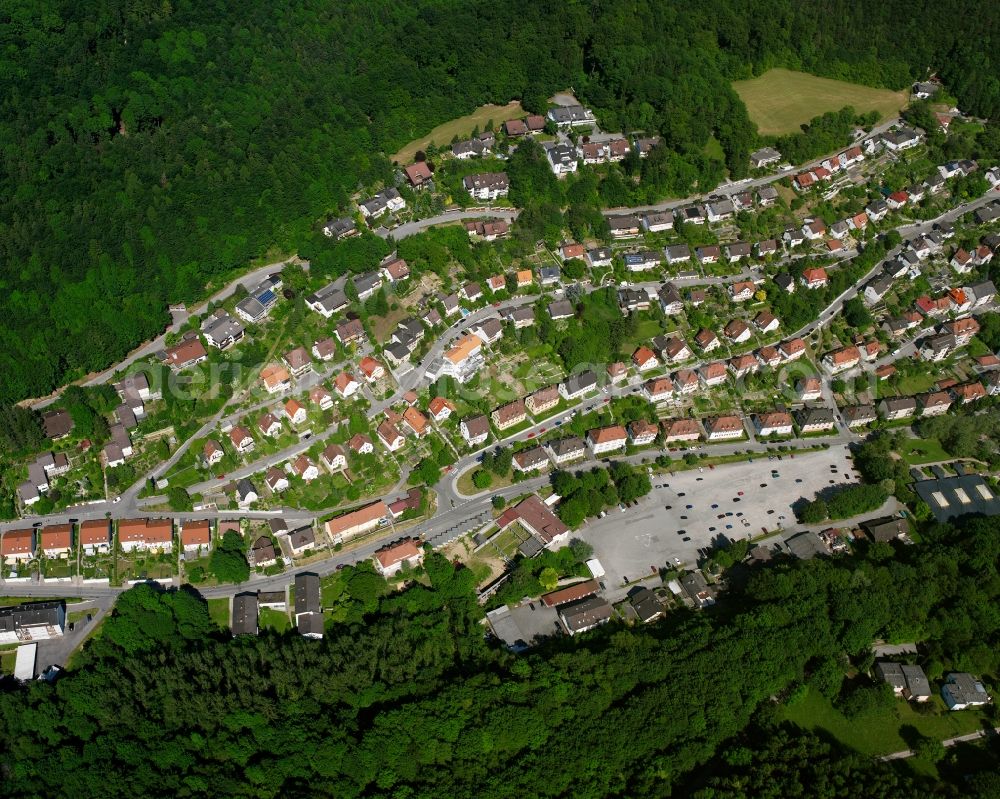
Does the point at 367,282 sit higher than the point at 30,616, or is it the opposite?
the point at 367,282

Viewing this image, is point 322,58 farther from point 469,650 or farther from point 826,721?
point 826,721

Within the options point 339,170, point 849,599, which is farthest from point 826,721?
point 339,170

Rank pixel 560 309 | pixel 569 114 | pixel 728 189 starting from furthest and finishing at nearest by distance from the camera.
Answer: pixel 569 114, pixel 728 189, pixel 560 309

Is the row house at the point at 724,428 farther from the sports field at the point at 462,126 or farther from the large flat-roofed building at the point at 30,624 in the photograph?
the large flat-roofed building at the point at 30,624

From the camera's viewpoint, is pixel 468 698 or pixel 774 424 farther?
pixel 774 424

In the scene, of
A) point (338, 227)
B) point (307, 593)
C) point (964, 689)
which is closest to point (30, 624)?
point (307, 593)

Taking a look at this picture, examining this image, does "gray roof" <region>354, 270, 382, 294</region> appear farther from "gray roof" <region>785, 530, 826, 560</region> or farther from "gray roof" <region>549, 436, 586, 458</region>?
"gray roof" <region>785, 530, 826, 560</region>

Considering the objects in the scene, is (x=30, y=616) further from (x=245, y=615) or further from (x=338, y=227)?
(x=338, y=227)

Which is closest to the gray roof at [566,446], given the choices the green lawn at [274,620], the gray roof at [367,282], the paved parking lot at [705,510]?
the paved parking lot at [705,510]

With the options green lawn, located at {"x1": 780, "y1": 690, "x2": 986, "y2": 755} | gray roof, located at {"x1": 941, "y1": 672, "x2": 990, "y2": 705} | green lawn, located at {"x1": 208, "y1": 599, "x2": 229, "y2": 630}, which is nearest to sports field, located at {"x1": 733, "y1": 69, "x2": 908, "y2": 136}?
gray roof, located at {"x1": 941, "y1": 672, "x2": 990, "y2": 705}
